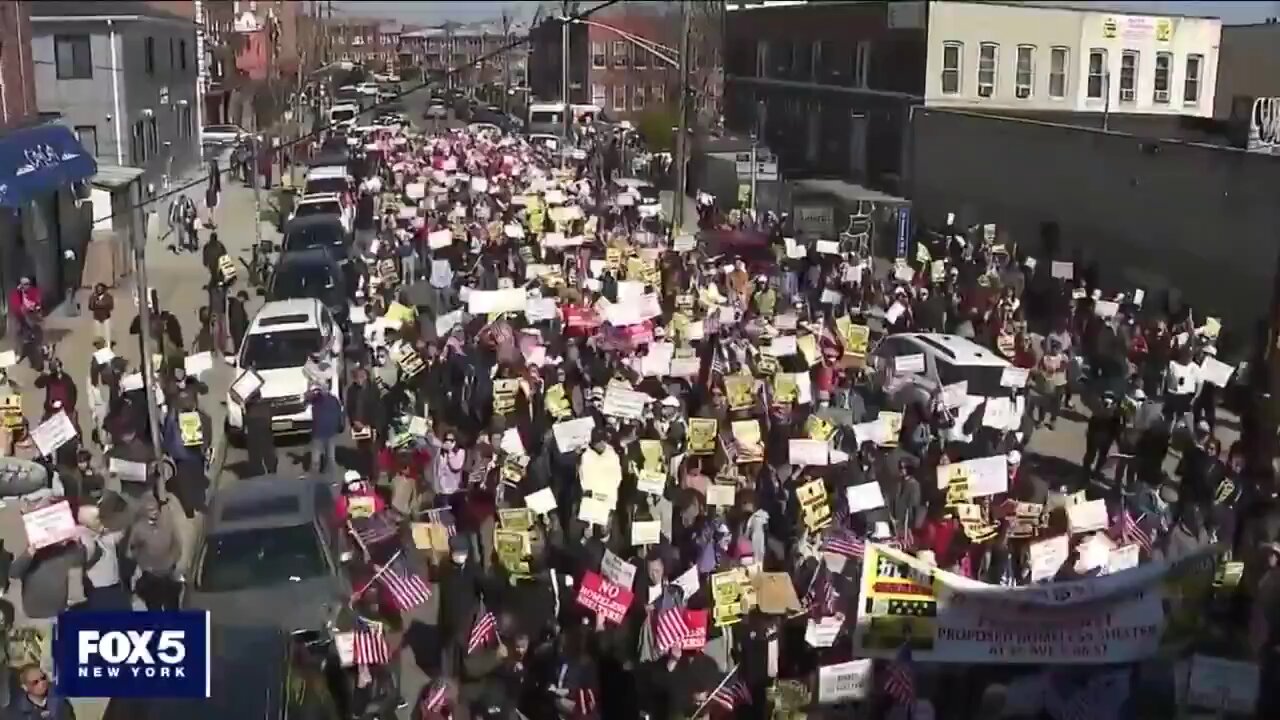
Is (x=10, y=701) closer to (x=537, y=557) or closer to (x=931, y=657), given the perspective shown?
(x=537, y=557)

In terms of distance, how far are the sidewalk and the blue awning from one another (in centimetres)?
209

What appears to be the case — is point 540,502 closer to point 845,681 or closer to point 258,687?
A: point 258,687

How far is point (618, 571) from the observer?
362 inches

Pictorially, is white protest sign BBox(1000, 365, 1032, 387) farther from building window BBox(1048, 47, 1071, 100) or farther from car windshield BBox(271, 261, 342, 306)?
building window BBox(1048, 47, 1071, 100)

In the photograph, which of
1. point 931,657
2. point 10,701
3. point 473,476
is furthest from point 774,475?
point 10,701

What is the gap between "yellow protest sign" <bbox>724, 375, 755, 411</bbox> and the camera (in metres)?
14.1

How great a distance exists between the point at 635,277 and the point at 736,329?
3.89 m

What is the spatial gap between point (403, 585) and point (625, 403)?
3803mm

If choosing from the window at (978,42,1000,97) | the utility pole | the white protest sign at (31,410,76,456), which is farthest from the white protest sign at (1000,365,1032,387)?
the window at (978,42,1000,97)

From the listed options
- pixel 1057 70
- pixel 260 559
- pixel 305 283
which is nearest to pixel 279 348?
pixel 305 283

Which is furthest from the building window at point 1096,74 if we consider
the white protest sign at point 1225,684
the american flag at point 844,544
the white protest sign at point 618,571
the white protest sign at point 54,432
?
the white protest sign at point 1225,684

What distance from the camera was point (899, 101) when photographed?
41.1m

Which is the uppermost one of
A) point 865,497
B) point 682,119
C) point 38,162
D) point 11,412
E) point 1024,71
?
point 1024,71

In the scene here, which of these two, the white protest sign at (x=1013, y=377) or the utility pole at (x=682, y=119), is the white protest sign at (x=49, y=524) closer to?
the white protest sign at (x=1013, y=377)
